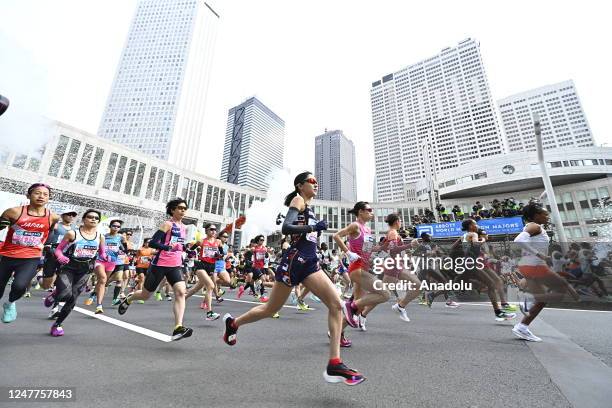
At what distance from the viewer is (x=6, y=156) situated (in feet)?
125

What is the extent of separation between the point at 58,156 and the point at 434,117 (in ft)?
448

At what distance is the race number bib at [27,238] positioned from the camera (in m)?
3.78

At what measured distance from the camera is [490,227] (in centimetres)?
2369

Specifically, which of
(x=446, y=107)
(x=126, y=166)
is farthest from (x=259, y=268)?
(x=446, y=107)

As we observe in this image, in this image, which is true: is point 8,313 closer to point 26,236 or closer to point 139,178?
point 26,236

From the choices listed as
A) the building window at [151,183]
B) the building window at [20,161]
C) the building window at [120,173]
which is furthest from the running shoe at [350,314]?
the building window at [151,183]

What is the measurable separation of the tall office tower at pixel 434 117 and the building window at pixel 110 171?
3895 inches

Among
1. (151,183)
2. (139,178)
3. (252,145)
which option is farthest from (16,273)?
(252,145)

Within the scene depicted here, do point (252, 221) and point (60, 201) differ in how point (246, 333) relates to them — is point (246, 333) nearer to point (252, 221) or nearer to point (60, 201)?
point (60, 201)

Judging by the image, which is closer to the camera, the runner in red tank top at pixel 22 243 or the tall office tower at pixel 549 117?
the runner in red tank top at pixel 22 243

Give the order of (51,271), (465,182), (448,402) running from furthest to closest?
(465,182)
(51,271)
(448,402)

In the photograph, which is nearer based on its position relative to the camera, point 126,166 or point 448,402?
point 448,402

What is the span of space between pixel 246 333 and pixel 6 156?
173 feet

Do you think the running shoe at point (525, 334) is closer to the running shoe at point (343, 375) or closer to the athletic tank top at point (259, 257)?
the running shoe at point (343, 375)
